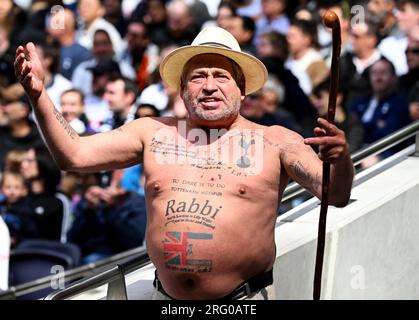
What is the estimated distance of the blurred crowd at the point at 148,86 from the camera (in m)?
9.18

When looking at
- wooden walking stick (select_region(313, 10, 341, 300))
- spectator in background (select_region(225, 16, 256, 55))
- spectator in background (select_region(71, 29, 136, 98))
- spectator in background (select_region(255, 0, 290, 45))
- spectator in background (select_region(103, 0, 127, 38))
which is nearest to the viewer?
wooden walking stick (select_region(313, 10, 341, 300))

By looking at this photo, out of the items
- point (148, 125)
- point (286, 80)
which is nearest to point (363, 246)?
point (148, 125)

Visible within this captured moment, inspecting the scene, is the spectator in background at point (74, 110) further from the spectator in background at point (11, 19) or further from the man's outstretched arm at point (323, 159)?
the man's outstretched arm at point (323, 159)

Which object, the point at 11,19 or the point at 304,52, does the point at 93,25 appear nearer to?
the point at 11,19

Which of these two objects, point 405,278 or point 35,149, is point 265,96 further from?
point 405,278

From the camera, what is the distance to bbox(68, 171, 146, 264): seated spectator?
9.09 metres

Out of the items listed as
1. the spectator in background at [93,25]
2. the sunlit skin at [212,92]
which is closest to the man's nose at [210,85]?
the sunlit skin at [212,92]

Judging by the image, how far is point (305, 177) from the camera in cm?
510

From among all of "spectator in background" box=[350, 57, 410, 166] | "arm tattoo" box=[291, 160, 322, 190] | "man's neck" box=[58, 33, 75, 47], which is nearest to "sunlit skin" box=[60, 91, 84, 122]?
"man's neck" box=[58, 33, 75, 47]

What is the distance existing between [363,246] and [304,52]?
3853 millimetres

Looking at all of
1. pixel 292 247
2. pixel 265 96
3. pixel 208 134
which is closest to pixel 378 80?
pixel 265 96

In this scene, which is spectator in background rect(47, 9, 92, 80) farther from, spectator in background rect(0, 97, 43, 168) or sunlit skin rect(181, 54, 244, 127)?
sunlit skin rect(181, 54, 244, 127)

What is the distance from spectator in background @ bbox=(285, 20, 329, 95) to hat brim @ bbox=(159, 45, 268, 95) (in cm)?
423
